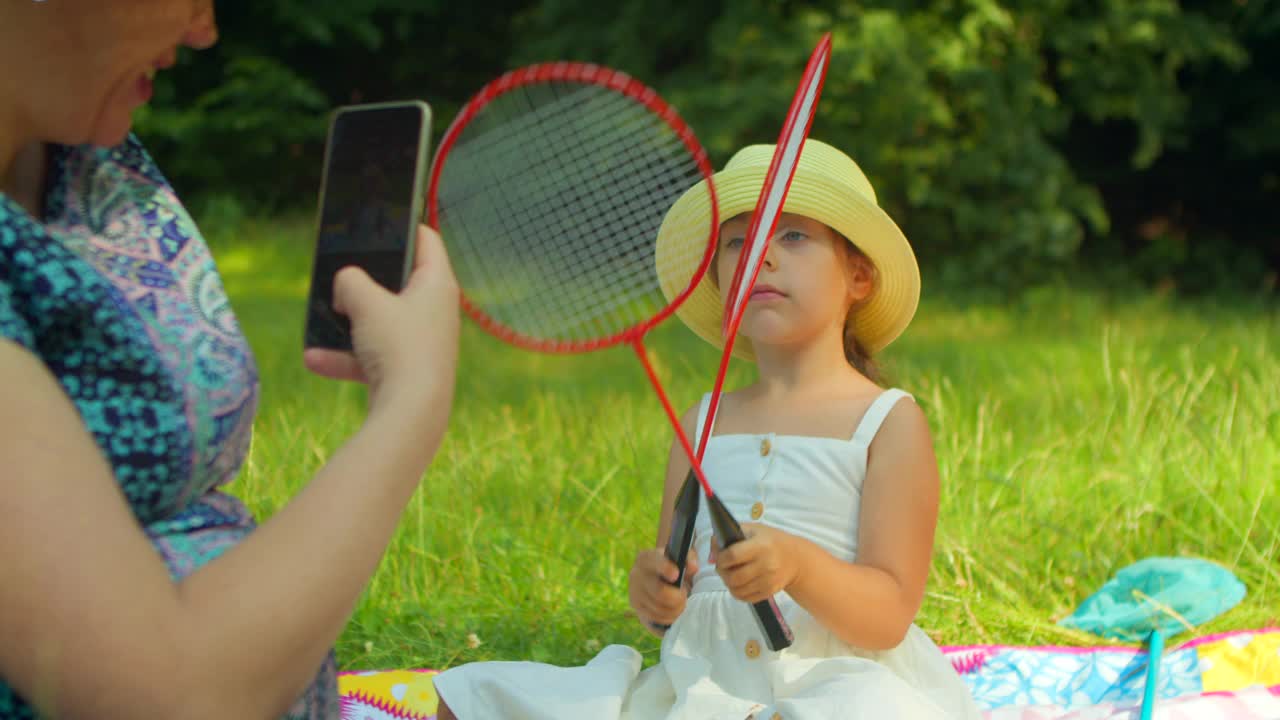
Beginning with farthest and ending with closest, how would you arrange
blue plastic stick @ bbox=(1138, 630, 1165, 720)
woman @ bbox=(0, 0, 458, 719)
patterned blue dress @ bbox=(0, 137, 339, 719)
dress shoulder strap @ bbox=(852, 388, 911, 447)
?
blue plastic stick @ bbox=(1138, 630, 1165, 720) → dress shoulder strap @ bbox=(852, 388, 911, 447) → patterned blue dress @ bbox=(0, 137, 339, 719) → woman @ bbox=(0, 0, 458, 719)

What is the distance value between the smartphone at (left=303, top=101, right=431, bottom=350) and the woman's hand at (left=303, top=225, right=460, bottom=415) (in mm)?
18

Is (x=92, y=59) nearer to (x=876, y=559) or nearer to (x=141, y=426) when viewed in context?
(x=141, y=426)

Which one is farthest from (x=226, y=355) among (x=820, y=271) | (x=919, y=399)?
(x=919, y=399)

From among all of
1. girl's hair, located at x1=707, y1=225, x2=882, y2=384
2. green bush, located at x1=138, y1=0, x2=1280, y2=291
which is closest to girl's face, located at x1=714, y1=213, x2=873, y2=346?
girl's hair, located at x1=707, y1=225, x2=882, y2=384

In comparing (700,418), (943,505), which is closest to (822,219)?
(700,418)

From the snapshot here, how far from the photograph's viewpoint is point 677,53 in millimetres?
10492

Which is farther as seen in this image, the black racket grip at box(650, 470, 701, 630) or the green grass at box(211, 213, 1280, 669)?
the green grass at box(211, 213, 1280, 669)

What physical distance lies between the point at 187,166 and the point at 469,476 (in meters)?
9.09

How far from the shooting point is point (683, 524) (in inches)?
61.8

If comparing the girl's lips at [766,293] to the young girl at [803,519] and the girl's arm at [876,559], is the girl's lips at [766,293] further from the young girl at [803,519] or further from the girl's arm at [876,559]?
the girl's arm at [876,559]

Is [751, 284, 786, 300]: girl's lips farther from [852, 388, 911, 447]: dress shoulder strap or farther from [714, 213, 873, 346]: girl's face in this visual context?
[852, 388, 911, 447]: dress shoulder strap

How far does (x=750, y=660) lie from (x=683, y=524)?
1.02 ft

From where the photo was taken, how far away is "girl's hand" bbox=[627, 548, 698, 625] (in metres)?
1.63

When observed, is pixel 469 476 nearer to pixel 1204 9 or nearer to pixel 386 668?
pixel 386 668
